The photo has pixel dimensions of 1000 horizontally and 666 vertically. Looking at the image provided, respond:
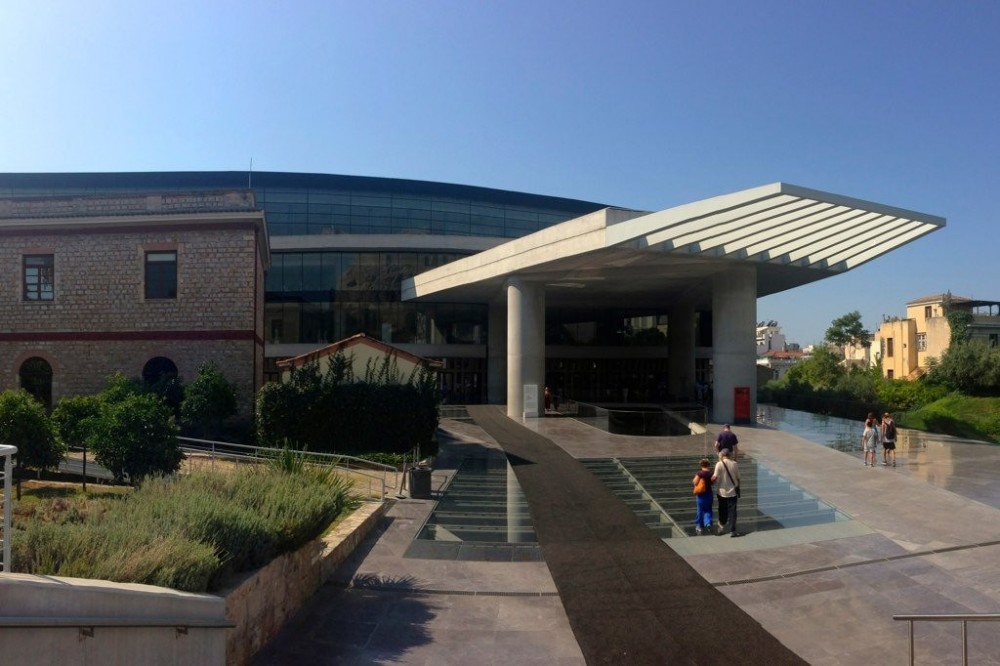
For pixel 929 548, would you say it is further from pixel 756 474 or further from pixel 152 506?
pixel 152 506

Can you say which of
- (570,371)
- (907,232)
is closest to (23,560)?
(907,232)

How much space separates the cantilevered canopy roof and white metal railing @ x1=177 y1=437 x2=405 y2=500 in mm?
10755

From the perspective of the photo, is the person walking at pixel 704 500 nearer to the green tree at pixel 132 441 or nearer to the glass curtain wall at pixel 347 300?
the green tree at pixel 132 441

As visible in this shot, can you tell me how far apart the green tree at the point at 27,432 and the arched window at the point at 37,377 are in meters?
11.3

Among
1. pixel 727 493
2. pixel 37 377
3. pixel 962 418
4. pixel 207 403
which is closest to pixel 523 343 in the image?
pixel 207 403

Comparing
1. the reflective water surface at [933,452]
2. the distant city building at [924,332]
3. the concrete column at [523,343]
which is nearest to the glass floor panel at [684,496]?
the reflective water surface at [933,452]

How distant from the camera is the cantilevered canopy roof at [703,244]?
20453 millimetres

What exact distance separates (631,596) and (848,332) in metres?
83.4

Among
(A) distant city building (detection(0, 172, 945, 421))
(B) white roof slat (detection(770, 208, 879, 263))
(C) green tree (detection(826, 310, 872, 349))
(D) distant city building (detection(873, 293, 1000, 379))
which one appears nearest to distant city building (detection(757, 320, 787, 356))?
(C) green tree (detection(826, 310, 872, 349))

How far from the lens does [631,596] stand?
8156 millimetres

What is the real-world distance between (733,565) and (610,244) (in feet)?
47.0

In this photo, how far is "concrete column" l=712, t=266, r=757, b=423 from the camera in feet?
89.8

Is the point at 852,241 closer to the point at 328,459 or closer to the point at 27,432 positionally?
the point at 328,459

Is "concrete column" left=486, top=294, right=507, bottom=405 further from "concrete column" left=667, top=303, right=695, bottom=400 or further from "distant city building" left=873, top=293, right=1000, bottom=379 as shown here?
"distant city building" left=873, top=293, right=1000, bottom=379
